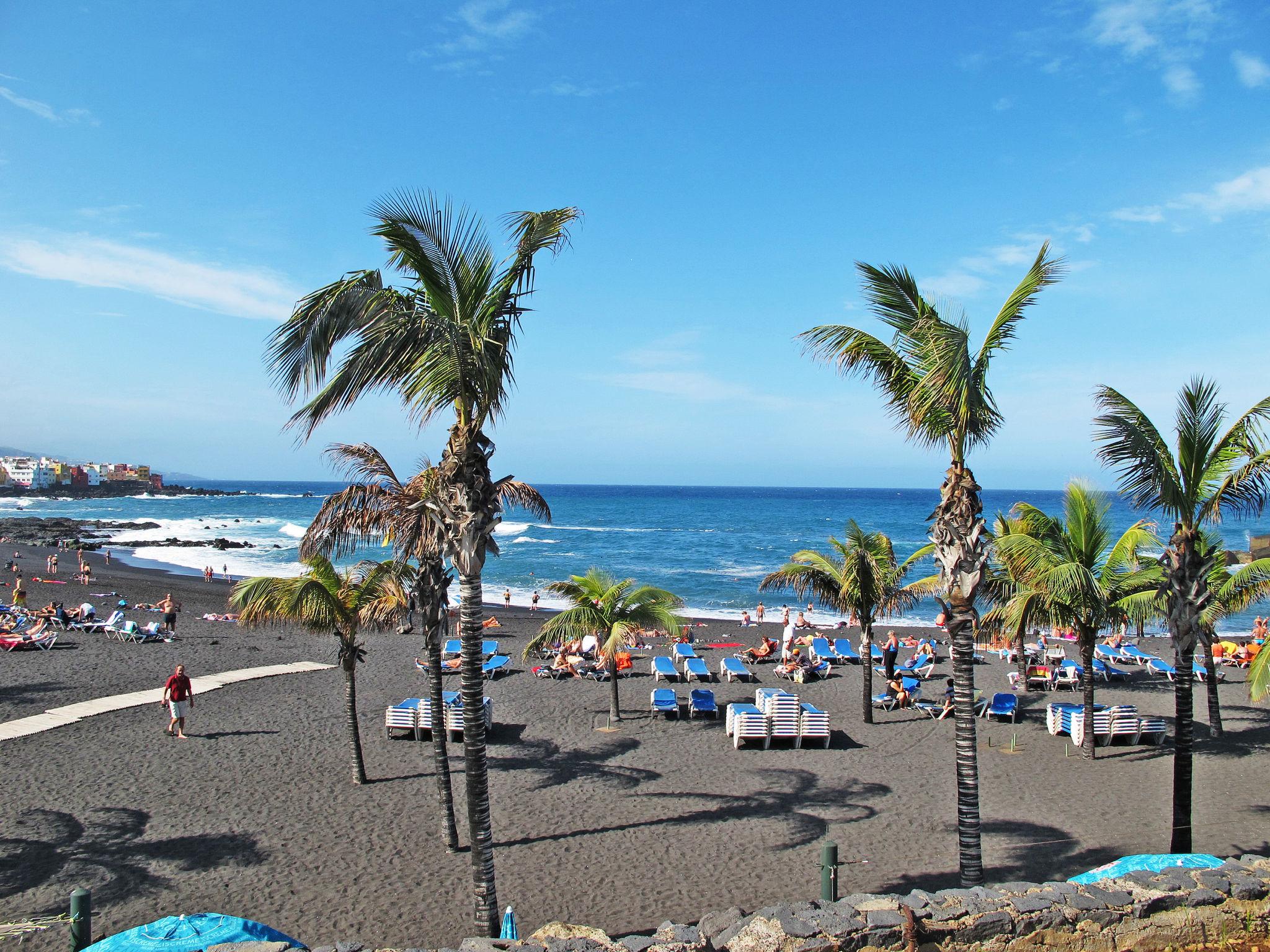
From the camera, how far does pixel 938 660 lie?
2450 centimetres

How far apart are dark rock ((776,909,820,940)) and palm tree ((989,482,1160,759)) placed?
777 centimetres

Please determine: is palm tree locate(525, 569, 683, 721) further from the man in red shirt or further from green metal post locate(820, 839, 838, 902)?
green metal post locate(820, 839, 838, 902)

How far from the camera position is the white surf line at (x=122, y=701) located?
1356cm

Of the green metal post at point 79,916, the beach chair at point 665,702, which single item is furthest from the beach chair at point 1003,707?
the green metal post at point 79,916

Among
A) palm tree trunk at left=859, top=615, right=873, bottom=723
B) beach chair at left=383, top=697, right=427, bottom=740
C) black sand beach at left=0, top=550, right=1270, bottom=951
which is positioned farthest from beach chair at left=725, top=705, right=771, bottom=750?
beach chair at left=383, top=697, right=427, bottom=740

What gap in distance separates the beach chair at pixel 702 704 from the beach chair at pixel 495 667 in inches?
244

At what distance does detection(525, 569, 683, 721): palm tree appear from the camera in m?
15.1

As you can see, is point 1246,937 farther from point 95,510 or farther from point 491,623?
point 95,510

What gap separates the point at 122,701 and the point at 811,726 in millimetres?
13463

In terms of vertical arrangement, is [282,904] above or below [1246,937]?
below

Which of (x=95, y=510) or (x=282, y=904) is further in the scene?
(x=95, y=510)

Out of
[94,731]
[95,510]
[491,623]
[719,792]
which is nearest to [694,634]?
[491,623]

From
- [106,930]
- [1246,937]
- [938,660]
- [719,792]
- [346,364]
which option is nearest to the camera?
[1246,937]

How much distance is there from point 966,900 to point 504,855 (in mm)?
5612
